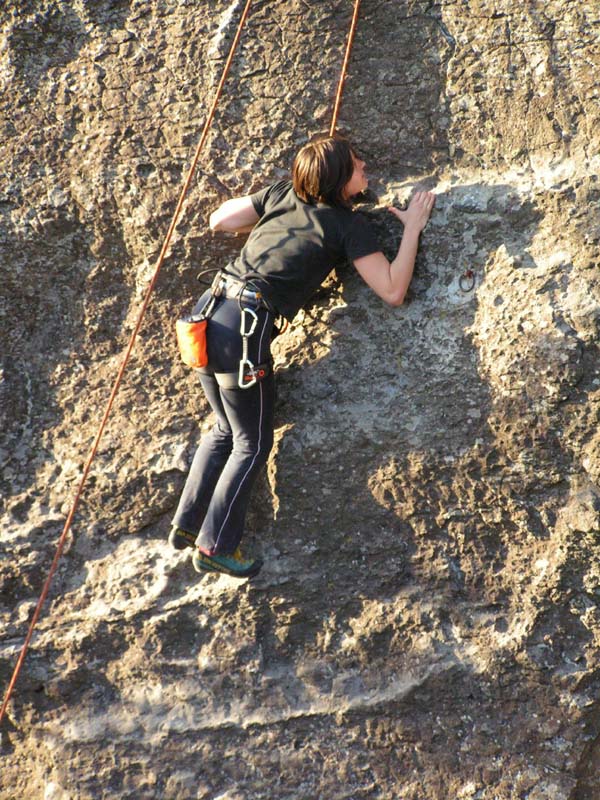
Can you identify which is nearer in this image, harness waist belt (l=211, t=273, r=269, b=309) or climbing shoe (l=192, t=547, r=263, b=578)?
harness waist belt (l=211, t=273, r=269, b=309)

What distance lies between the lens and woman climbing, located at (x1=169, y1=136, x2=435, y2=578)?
3533 mm

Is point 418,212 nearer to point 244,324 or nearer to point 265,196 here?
point 265,196

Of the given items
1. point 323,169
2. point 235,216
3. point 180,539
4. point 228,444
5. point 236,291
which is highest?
point 323,169

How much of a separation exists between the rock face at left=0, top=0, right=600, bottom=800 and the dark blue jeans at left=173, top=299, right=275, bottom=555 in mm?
249

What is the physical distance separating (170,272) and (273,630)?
1.75 m

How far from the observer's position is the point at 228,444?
376 centimetres

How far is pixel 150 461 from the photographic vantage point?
4004mm

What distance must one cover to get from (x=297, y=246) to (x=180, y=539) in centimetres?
139

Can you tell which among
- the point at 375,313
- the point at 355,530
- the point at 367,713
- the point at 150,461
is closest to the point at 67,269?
the point at 150,461

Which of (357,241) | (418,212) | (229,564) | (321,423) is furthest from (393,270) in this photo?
(229,564)

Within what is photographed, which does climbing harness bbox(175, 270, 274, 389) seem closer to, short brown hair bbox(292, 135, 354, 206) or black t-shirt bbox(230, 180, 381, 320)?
black t-shirt bbox(230, 180, 381, 320)

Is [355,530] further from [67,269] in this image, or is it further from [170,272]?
[67,269]

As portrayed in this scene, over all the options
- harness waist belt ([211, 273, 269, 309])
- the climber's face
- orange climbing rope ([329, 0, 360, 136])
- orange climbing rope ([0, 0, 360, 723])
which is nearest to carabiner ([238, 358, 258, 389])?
harness waist belt ([211, 273, 269, 309])

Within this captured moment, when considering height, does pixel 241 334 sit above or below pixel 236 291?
below
